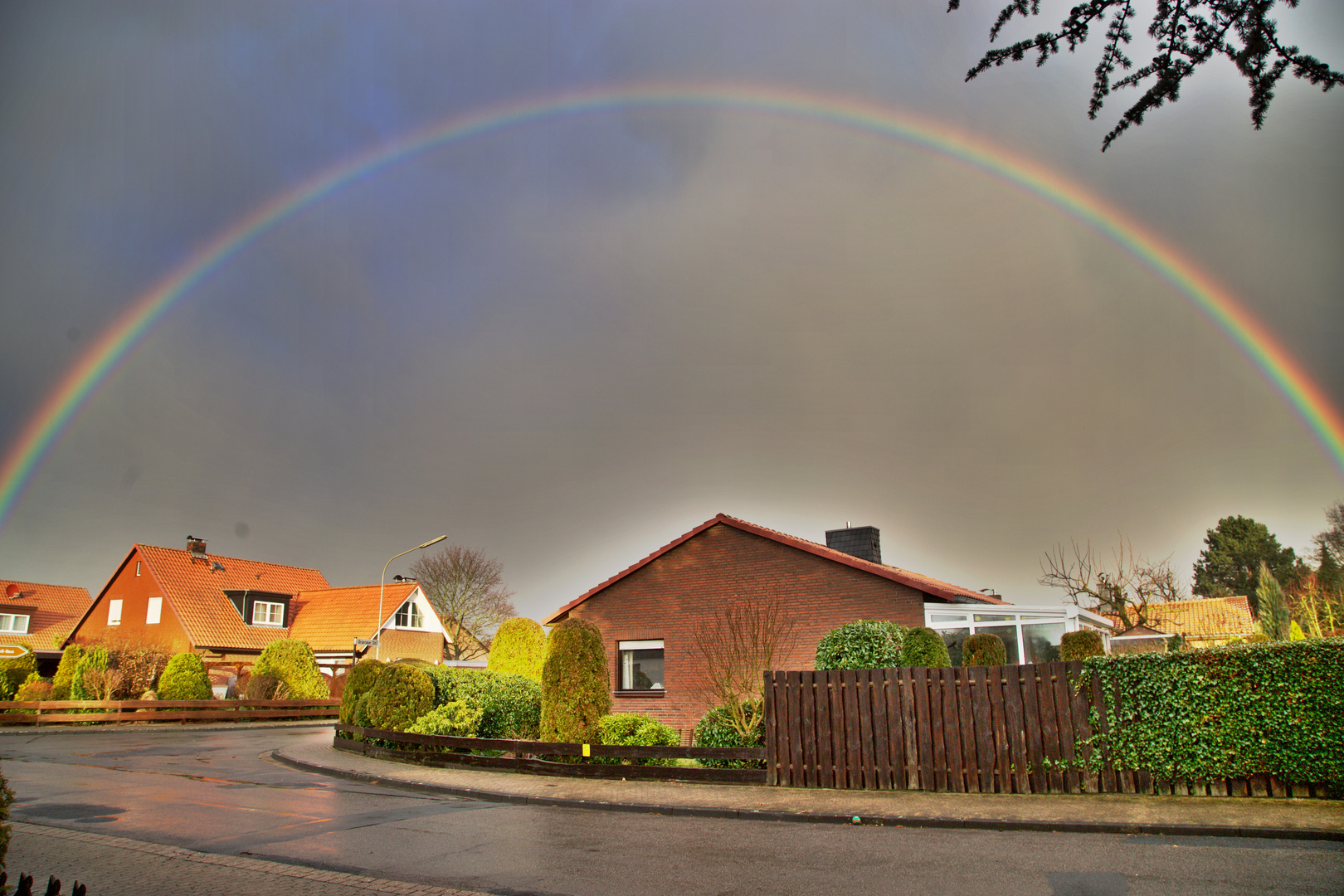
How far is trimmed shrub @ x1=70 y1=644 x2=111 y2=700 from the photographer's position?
3058 cm

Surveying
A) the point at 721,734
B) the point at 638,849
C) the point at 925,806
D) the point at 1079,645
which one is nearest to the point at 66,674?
the point at 721,734

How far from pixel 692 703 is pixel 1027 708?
1249 cm

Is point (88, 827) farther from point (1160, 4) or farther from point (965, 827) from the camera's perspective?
point (1160, 4)

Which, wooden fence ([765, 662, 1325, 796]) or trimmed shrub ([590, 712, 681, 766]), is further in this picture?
trimmed shrub ([590, 712, 681, 766])

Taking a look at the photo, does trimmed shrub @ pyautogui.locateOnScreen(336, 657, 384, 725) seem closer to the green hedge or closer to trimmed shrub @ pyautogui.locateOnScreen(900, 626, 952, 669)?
trimmed shrub @ pyautogui.locateOnScreen(900, 626, 952, 669)

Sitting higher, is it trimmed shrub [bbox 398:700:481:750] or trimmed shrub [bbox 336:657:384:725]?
trimmed shrub [bbox 336:657:384:725]

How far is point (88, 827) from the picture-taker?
9133 mm

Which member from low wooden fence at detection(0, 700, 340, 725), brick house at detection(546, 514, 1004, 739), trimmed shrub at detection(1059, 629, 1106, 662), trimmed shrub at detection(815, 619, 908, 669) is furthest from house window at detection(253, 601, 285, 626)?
trimmed shrub at detection(1059, 629, 1106, 662)

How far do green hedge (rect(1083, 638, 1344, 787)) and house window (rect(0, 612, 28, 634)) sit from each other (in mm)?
52433

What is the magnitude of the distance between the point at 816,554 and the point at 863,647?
7177mm

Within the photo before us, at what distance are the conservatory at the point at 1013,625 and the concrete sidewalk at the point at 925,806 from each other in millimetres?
9102

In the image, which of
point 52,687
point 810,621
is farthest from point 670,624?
point 52,687

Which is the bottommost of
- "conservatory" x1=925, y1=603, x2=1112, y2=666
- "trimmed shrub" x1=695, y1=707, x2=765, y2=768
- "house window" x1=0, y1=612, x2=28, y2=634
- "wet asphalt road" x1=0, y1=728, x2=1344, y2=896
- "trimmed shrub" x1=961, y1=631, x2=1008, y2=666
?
"wet asphalt road" x1=0, y1=728, x2=1344, y2=896

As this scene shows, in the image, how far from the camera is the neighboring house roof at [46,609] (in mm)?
45219
